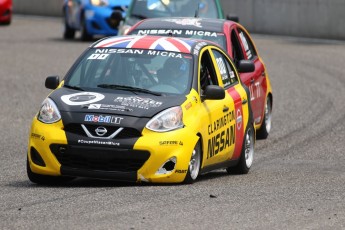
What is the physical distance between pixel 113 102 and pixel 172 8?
10.2 metres

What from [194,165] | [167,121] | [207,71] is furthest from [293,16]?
[167,121]

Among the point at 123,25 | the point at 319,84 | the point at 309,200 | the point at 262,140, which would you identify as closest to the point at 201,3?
the point at 123,25

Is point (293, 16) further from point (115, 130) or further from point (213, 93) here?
point (115, 130)

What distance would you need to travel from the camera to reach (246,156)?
13297 mm

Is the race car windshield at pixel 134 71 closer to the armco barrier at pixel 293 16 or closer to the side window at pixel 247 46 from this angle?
the side window at pixel 247 46

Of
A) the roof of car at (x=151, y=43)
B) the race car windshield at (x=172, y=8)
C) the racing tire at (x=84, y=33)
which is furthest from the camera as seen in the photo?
the racing tire at (x=84, y=33)

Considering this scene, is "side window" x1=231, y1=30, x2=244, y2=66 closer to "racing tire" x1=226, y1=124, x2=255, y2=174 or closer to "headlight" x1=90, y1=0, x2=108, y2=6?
"racing tire" x1=226, y1=124, x2=255, y2=174

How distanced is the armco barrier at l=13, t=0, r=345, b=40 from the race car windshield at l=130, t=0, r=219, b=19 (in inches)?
425

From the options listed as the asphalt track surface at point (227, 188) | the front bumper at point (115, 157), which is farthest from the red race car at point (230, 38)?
the front bumper at point (115, 157)

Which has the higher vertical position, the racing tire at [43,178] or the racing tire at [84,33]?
the racing tire at [43,178]

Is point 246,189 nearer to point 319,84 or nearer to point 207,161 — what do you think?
point 207,161

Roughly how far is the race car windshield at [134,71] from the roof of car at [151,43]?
0.07 meters

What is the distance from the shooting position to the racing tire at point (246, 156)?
13.0 metres

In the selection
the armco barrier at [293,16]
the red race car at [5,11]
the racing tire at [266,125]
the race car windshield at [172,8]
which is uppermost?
the racing tire at [266,125]
